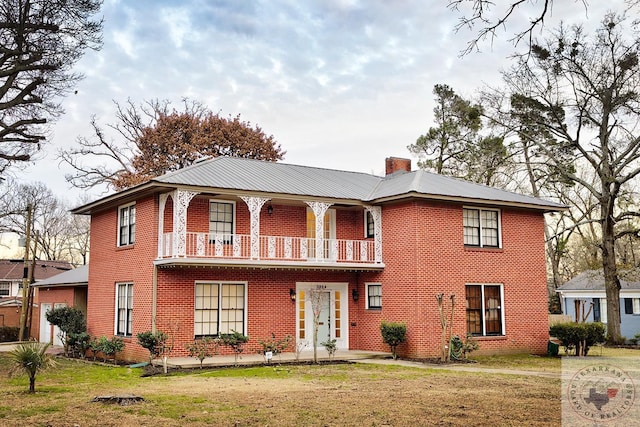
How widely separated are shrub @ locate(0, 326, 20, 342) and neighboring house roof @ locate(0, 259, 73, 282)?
1114 centimetres

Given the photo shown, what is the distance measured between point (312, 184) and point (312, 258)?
2.70 meters

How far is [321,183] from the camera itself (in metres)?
23.8

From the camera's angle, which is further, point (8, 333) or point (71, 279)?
point (8, 333)

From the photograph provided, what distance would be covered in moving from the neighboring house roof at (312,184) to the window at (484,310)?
2983mm

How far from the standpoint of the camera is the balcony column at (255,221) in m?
20.3

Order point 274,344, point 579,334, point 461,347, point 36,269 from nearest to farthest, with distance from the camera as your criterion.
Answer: point 461,347 < point 274,344 < point 579,334 < point 36,269

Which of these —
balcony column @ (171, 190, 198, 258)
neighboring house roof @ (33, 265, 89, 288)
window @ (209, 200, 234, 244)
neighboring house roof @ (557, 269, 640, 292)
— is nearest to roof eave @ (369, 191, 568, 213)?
window @ (209, 200, 234, 244)

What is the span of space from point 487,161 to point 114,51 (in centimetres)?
2167

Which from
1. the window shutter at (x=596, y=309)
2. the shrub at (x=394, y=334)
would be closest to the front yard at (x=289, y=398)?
the shrub at (x=394, y=334)

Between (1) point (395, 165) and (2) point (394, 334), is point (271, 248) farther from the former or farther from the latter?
(1) point (395, 165)

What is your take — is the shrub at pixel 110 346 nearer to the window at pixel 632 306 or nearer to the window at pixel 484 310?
the window at pixel 484 310

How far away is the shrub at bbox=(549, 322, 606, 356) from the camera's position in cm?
2130

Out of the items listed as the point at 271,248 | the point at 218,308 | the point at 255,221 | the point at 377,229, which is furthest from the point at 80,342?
the point at 377,229

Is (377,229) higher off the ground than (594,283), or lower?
higher
